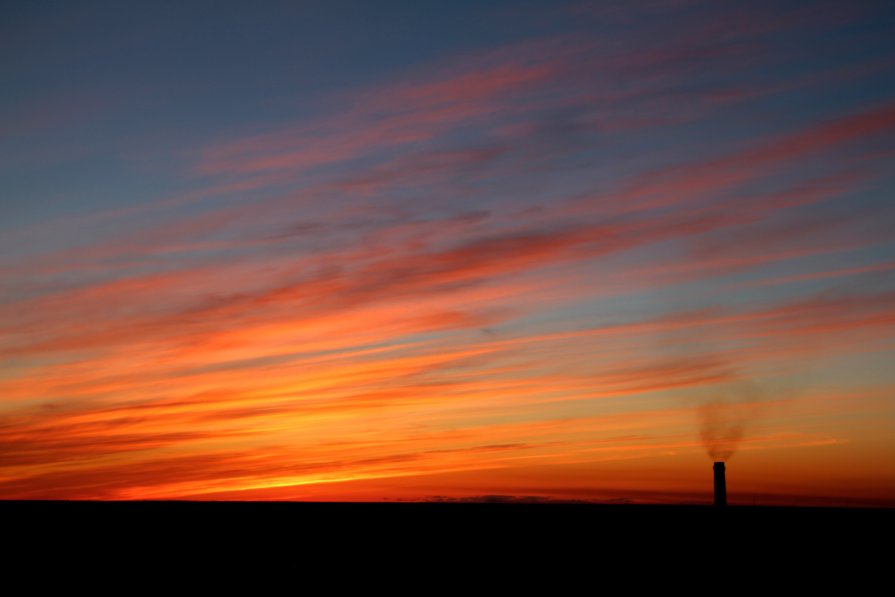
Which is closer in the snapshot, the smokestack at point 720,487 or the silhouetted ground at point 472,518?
the silhouetted ground at point 472,518

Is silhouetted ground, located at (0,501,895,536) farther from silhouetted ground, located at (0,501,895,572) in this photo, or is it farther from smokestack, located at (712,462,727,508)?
smokestack, located at (712,462,727,508)

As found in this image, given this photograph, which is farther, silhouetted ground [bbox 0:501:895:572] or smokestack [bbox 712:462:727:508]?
smokestack [bbox 712:462:727:508]

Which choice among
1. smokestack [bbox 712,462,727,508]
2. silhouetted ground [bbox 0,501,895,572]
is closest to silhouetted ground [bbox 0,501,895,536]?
silhouetted ground [bbox 0,501,895,572]

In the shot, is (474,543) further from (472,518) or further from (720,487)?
(720,487)

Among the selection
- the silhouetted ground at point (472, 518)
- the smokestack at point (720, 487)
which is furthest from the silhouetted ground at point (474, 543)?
the smokestack at point (720, 487)

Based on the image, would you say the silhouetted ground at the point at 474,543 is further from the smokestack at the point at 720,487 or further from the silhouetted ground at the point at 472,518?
the smokestack at the point at 720,487

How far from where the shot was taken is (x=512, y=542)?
102 feet

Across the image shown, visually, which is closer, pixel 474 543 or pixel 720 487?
pixel 474 543

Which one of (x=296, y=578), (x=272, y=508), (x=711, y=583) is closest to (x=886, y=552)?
(x=711, y=583)

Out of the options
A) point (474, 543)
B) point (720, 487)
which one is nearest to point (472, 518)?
point (474, 543)

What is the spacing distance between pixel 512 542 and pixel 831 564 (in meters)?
9.67

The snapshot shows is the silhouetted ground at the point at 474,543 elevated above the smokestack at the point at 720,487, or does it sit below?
below

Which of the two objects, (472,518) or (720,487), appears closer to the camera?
(472,518)

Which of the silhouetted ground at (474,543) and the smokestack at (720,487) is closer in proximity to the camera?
the silhouetted ground at (474,543)
